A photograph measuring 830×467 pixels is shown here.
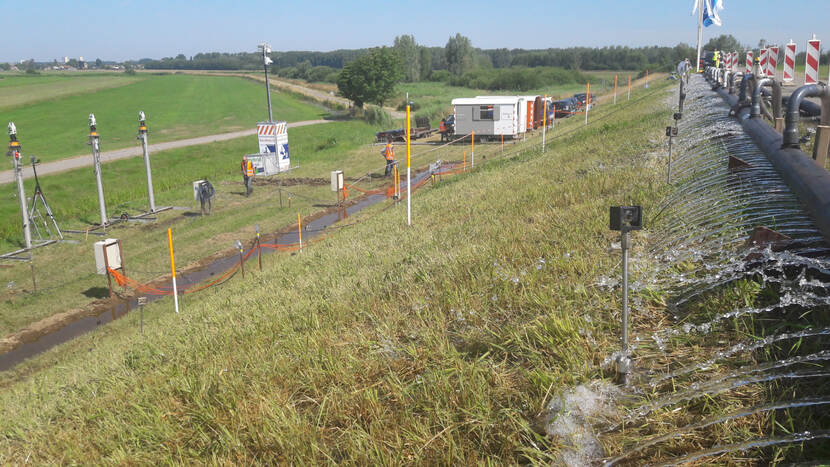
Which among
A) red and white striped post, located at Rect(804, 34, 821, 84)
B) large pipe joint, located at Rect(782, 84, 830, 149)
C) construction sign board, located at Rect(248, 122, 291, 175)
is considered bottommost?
construction sign board, located at Rect(248, 122, 291, 175)

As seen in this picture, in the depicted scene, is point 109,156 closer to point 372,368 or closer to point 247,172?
point 247,172

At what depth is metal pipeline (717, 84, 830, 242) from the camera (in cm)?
404

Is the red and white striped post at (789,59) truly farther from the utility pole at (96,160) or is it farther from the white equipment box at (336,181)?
the utility pole at (96,160)

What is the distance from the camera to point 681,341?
3.68 meters

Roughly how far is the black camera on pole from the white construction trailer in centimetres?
3330

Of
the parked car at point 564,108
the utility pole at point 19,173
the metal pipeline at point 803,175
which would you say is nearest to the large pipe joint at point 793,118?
the metal pipeline at point 803,175

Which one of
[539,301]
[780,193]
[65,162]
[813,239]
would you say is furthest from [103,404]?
[65,162]

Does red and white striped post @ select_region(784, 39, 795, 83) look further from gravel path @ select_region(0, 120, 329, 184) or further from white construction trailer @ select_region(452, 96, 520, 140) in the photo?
gravel path @ select_region(0, 120, 329, 184)

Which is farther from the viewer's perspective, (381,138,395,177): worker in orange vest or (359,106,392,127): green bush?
(359,106,392,127): green bush

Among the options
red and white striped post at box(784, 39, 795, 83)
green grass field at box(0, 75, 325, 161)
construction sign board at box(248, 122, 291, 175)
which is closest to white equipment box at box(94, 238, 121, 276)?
construction sign board at box(248, 122, 291, 175)

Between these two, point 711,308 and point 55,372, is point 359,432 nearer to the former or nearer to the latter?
point 711,308

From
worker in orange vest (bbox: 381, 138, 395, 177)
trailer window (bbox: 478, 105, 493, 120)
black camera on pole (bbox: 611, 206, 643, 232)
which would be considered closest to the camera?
black camera on pole (bbox: 611, 206, 643, 232)

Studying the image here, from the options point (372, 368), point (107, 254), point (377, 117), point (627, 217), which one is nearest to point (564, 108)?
point (377, 117)

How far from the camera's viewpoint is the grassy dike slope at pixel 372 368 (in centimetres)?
347
